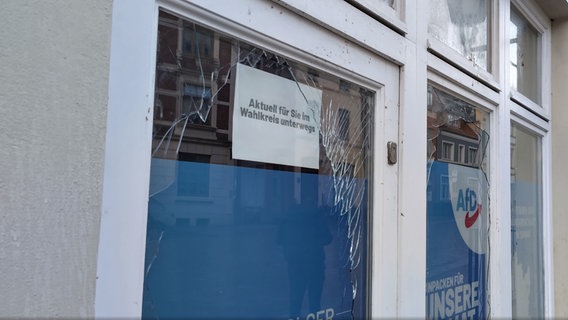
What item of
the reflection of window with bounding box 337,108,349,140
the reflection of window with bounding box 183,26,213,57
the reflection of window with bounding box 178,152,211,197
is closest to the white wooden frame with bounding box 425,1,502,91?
the reflection of window with bounding box 337,108,349,140

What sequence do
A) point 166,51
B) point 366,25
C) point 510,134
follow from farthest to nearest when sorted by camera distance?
point 510,134 < point 366,25 < point 166,51

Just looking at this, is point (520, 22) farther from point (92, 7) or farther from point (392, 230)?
point (92, 7)

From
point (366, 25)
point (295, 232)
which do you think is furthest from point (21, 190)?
point (366, 25)

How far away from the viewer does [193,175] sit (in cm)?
121

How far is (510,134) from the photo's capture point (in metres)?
3.03

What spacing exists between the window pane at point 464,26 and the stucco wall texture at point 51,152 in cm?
179

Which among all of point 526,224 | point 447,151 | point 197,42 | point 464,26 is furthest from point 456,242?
point 197,42

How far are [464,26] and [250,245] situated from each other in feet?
6.69

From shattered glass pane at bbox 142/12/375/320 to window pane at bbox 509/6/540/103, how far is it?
2066mm

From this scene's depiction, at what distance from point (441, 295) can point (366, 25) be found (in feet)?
4.61

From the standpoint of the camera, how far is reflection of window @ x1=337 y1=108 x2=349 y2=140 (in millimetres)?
1750

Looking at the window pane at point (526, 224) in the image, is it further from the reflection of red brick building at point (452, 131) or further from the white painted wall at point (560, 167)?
the reflection of red brick building at point (452, 131)

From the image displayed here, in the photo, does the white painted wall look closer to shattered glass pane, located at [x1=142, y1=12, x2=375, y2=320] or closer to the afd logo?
the afd logo

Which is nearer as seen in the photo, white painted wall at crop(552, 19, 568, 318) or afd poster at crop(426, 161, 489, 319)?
afd poster at crop(426, 161, 489, 319)
